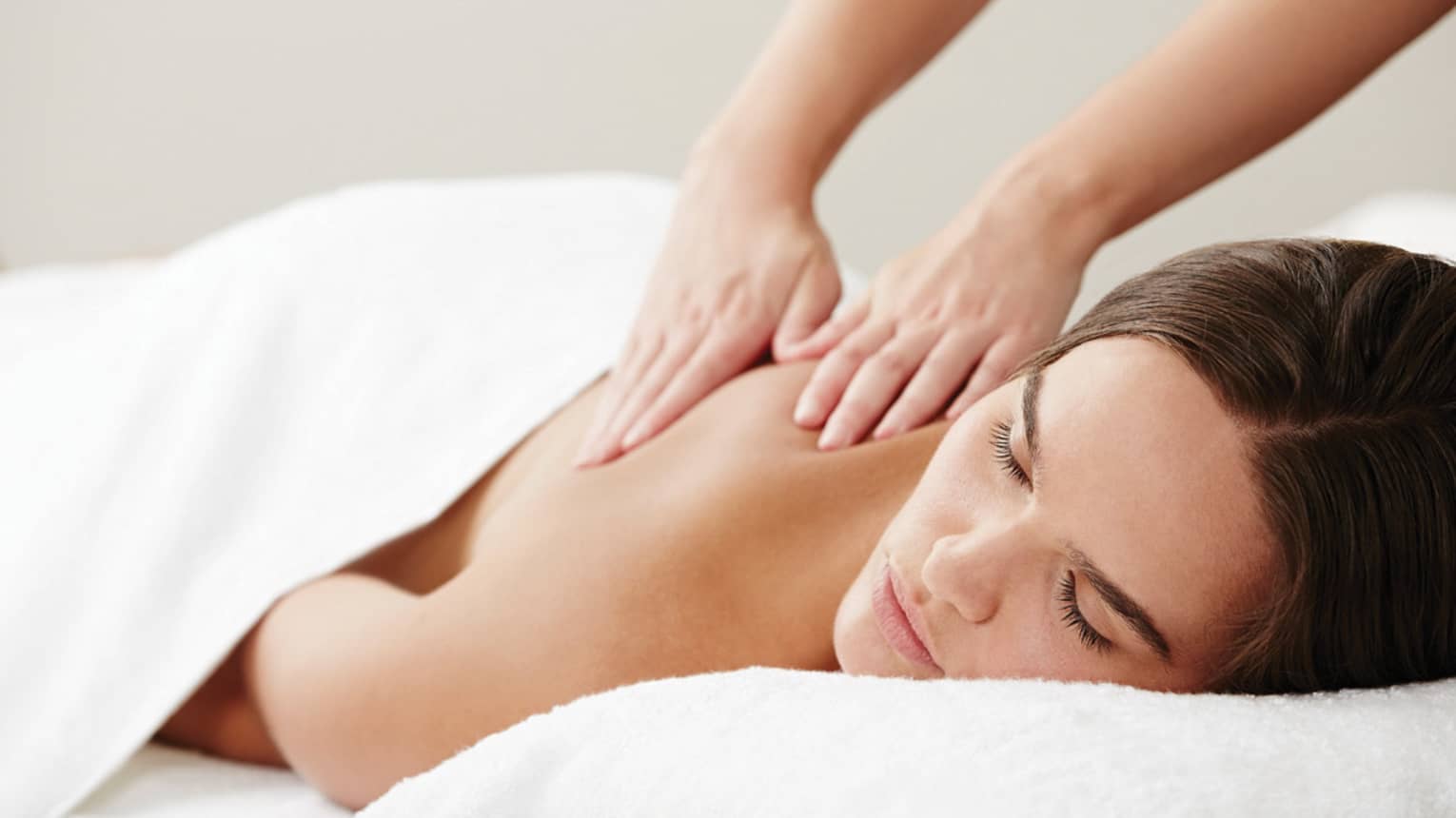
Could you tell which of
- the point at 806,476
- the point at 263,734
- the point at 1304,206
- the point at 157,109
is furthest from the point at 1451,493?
the point at 157,109

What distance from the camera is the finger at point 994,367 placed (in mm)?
1156

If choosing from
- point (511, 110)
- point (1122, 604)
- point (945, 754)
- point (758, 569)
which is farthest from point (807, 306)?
point (511, 110)

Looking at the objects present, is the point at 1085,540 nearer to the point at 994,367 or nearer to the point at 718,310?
the point at 994,367

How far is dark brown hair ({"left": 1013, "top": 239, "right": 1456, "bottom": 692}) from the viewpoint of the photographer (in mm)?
818

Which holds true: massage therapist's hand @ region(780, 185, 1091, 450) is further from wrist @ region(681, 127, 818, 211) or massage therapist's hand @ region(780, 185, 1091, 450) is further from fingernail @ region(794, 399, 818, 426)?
wrist @ region(681, 127, 818, 211)

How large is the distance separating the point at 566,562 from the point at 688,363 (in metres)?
0.24

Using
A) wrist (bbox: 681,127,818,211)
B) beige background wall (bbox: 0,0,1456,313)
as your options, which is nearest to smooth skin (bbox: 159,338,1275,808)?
wrist (bbox: 681,127,818,211)

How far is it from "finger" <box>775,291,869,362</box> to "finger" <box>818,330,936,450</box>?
0.06 meters

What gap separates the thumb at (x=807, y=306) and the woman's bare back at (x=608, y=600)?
3 cm

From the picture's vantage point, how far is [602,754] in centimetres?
79

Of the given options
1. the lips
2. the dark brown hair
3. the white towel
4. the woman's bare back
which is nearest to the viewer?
the white towel

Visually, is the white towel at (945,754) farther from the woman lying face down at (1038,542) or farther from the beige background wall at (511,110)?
the beige background wall at (511,110)

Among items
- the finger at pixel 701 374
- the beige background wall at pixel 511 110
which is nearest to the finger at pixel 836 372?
the finger at pixel 701 374

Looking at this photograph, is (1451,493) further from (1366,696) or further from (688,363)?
(688,363)
